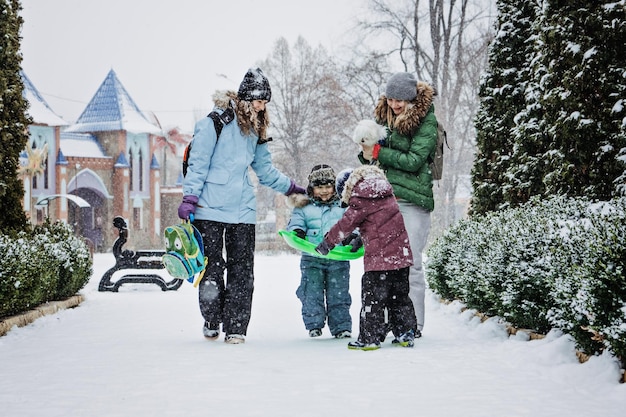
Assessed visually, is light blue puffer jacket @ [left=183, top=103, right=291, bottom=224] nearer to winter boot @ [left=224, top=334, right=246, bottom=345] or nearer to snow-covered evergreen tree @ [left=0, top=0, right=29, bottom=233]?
winter boot @ [left=224, top=334, right=246, bottom=345]

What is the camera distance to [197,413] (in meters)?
3.71

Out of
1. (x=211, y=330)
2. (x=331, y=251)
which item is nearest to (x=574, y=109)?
(x=331, y=251)

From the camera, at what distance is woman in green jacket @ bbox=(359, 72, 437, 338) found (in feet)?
20.8

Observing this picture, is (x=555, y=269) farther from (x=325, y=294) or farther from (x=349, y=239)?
(x=325, y=294)

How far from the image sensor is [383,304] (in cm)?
587

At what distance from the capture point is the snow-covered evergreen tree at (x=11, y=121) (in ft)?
27.1

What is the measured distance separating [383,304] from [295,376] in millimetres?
1412

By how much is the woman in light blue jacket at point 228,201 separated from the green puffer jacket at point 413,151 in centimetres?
117

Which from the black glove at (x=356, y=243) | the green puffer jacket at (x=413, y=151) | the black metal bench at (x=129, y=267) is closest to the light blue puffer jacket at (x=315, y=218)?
the black glove at (x=356, y=243)

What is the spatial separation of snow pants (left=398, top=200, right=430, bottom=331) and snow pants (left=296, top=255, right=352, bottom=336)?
1.99ft

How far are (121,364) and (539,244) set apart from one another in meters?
3.06

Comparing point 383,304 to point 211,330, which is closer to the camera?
point 383,304

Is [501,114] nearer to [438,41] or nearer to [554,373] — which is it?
[554,373]

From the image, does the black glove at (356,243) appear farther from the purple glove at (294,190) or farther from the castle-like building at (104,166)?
the castle-like building at (104,166)
